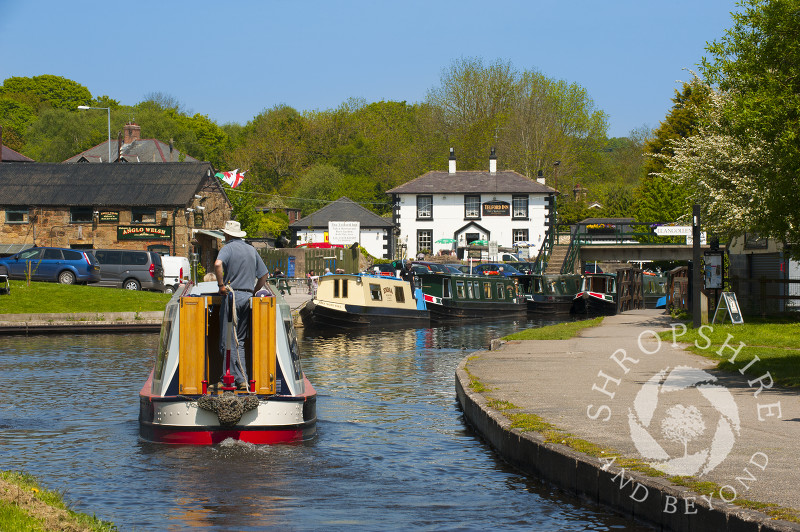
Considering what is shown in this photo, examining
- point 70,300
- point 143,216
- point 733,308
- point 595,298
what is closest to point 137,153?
point 143,216

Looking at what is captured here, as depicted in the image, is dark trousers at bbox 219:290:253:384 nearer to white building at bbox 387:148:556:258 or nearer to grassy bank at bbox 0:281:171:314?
grassy bank at bbox 0:281:171:314

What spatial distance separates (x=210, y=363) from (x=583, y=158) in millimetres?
87473

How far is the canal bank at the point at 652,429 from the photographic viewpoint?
766cm

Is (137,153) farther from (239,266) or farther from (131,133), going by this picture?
(239,266)

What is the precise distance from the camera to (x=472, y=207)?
7712cm

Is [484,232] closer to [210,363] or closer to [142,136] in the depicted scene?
[142,136]

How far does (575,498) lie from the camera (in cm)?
922

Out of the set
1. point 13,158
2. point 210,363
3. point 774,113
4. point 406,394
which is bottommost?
point 406,394

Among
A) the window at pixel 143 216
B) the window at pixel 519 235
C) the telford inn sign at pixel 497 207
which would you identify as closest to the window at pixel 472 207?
the telford inn sign at pixel 497 207

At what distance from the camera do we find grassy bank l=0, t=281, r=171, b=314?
33344 millimetres

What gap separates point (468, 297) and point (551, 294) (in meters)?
5.45

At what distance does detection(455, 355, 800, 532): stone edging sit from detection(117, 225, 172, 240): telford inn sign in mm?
47820

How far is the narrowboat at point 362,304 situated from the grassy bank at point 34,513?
28.1 metres

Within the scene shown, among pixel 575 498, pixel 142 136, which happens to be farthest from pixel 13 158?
pixel 575 498
